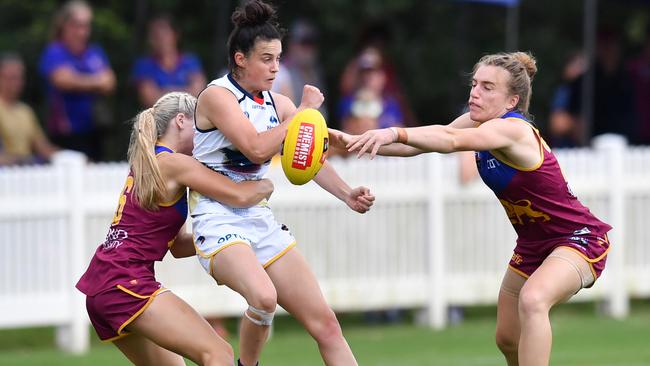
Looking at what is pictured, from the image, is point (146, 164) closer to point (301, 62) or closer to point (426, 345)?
point (426, 345)

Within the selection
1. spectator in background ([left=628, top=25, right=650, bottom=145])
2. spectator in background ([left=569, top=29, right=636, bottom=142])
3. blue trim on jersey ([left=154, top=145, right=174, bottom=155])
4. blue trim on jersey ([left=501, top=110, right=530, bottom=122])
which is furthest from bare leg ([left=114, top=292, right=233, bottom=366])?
spectator in background ([left=628, top=25, right=650, bottom=145])

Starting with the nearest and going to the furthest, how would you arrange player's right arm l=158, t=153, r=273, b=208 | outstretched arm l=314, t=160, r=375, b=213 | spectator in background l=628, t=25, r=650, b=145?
1. player's right arm l=158, t=153, r=273, b=208
2. outstretched arm l=314, t=160, r=375, b=213
3. spectator in background l=628, t=25, r=650, b=145

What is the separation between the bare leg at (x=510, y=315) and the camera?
6773mm

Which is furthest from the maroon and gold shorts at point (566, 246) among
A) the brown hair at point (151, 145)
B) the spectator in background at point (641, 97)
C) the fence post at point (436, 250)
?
the spectator in background at point (641, 97)

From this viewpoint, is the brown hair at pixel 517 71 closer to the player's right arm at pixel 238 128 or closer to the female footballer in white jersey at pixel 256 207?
the female footballer in white jersey at pixel 256 207

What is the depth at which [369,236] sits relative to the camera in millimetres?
10922

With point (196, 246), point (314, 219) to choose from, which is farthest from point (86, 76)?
point (196, 246)

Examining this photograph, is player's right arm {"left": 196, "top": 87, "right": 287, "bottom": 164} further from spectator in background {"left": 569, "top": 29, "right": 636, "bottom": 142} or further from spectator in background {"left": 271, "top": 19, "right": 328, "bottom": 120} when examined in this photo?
Answer: spectator in background {"left": 569, "top": 29, "right": 636, "bottom": 142}

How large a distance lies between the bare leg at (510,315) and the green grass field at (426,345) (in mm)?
2598

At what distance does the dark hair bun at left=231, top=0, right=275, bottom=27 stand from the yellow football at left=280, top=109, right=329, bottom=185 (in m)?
0.57

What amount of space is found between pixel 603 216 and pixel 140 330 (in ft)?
20.5

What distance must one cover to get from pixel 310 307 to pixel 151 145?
112 centimetres

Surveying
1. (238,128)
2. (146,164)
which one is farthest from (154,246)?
(238,128)

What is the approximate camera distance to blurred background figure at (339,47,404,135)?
37.6 ft
